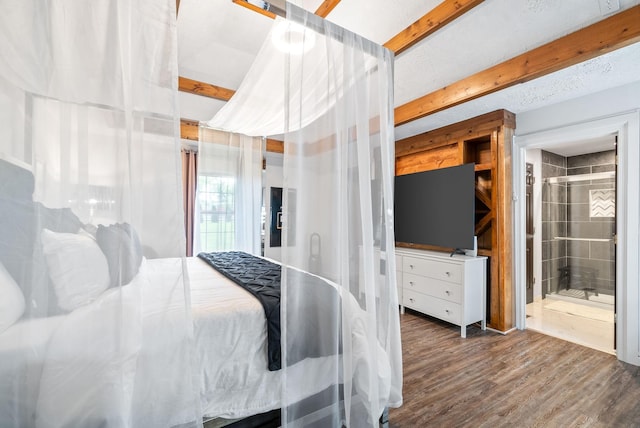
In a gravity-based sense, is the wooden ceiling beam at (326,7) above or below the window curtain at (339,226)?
above

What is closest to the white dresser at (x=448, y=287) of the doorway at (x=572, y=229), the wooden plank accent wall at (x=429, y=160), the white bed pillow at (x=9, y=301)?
the wooden plank accent wall at (x=429, y=160)

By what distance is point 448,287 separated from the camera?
127 inches

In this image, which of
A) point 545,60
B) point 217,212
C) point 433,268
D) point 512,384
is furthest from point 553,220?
point 217,212

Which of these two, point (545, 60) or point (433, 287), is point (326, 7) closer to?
point (545, 60)

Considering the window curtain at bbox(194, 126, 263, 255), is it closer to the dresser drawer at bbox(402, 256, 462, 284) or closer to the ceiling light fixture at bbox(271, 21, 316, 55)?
the dresser drawer at bbox(402, 256, 462, 284)

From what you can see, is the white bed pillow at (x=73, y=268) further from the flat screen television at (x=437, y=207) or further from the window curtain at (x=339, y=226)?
the flat screen television at (x=437, y=207)

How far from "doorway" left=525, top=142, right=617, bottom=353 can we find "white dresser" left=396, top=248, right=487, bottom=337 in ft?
4.54

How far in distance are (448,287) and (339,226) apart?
229 cm

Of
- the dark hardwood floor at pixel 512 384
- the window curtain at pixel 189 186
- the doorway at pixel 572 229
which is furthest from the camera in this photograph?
the window curtain at pixel 189 186

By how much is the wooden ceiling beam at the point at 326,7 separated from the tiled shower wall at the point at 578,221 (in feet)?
13.8

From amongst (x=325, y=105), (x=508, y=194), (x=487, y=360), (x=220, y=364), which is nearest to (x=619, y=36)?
(x=508, y=194)

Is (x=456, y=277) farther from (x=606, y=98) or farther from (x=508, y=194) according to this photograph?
(x=606, y=98)

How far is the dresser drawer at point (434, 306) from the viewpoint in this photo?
3.14 metres

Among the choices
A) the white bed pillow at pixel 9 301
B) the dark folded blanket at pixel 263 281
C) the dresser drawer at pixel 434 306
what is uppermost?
the white bed pillow at pixel 9 301
